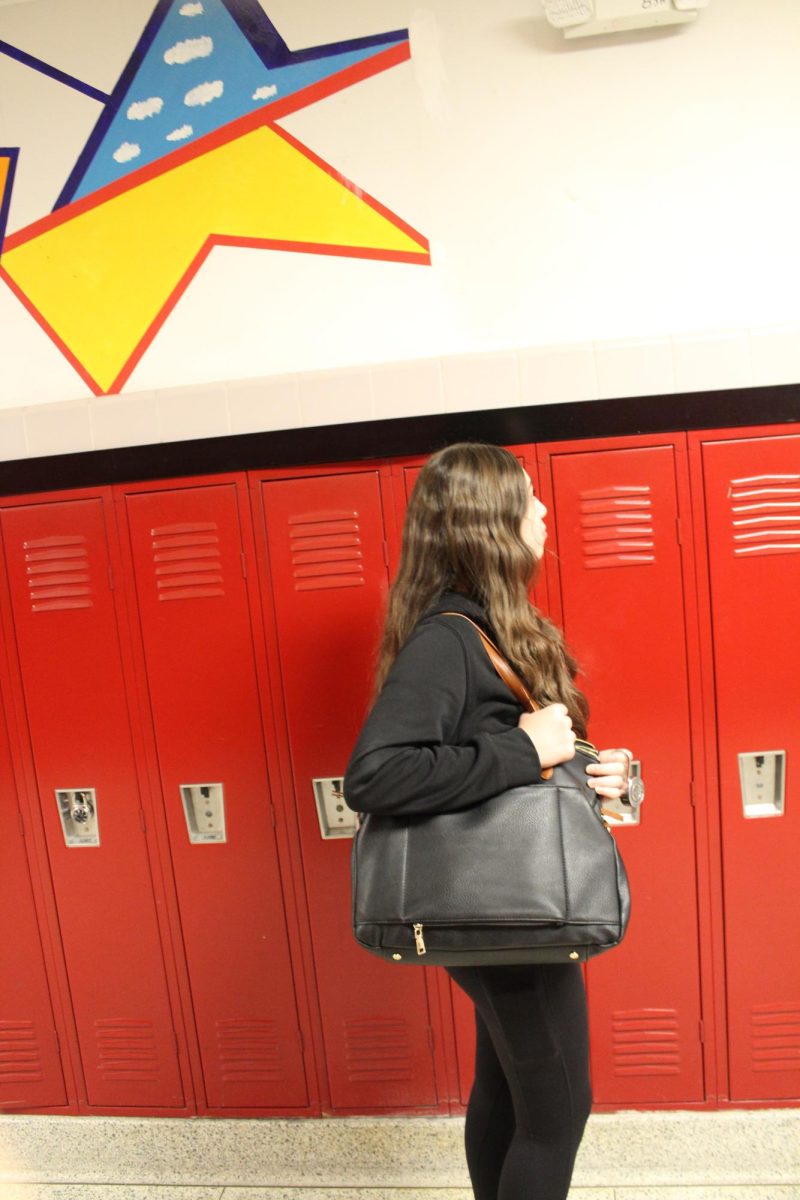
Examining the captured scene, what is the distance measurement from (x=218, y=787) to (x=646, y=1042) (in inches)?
52.8

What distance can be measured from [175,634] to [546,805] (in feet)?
4.33

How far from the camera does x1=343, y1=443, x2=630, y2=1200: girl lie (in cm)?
141

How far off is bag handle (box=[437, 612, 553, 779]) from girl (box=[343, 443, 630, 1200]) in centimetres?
2

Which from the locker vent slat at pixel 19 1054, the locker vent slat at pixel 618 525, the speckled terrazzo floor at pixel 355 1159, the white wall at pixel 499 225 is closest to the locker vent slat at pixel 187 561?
the white wall at pixel 499 225

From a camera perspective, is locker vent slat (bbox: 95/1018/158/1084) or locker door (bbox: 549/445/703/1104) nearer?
locker door (bbox: 549/445/703/1104)

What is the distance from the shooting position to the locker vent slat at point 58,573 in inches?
96.3

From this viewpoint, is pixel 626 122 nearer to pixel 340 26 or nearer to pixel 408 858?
pixel 340 26

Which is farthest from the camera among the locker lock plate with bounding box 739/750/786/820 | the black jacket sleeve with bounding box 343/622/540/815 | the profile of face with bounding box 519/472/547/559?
the locker lock plate with bounding box 739/750/786/820

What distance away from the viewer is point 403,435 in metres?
2.28

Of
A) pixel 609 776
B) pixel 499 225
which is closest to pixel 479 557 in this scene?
pixel 609 776

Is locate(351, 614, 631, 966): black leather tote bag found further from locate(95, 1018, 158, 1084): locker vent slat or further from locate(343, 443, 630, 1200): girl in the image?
locate(95, 1018, 158, 1084): locker vent slat

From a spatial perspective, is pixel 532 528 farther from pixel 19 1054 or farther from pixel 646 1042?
pixel 19 1054

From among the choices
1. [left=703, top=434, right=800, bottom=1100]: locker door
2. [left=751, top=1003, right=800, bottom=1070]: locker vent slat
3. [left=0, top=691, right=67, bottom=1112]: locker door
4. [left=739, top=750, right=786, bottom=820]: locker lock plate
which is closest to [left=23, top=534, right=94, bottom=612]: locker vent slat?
[left=0, top=691, right=67, bottom=1112]: locker door

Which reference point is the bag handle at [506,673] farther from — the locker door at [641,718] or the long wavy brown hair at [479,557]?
the locker door at [641,718]
